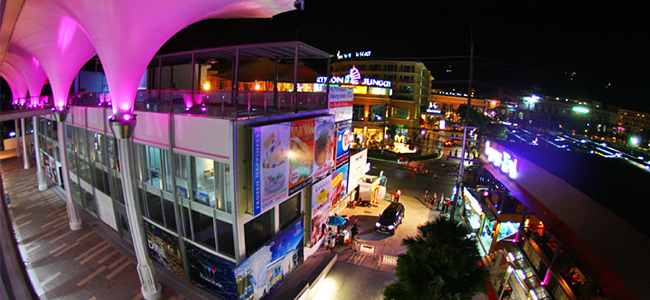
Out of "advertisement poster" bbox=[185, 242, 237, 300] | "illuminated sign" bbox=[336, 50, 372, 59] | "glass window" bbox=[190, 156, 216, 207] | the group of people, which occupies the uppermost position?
"illuminated sign" bbox=[336, 50, 372, 59]

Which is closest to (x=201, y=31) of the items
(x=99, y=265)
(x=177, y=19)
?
(x=177, y=19)

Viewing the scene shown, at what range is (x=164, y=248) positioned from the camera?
12.2 meters

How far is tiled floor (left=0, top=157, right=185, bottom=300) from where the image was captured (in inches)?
441

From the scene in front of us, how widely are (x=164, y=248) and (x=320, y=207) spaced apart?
24.2 ft

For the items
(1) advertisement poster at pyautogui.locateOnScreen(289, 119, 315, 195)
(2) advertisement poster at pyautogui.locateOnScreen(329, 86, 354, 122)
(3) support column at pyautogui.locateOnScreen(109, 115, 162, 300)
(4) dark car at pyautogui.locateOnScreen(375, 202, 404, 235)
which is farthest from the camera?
(4) dark car at pyautogui.locateOnScreen(375, 202, 404, 235)

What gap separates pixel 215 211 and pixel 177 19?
269 inches

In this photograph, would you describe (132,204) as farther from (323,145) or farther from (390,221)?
(390,221)

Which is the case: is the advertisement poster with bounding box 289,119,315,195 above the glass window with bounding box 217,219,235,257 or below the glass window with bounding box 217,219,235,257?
above

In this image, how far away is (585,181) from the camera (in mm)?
8766

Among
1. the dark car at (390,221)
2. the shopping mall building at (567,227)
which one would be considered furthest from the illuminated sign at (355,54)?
the shopping mall building at (567,227)

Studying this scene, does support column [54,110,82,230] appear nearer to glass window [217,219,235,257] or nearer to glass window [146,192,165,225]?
glass window [146,192,165,225]

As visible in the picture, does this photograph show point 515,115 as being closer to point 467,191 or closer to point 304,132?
point 467,191

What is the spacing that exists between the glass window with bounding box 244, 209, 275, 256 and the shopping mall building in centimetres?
949

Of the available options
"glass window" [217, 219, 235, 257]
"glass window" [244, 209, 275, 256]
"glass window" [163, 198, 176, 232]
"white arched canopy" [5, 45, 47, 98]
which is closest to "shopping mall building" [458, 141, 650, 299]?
"glass window" [244, 209, 275, 256]
